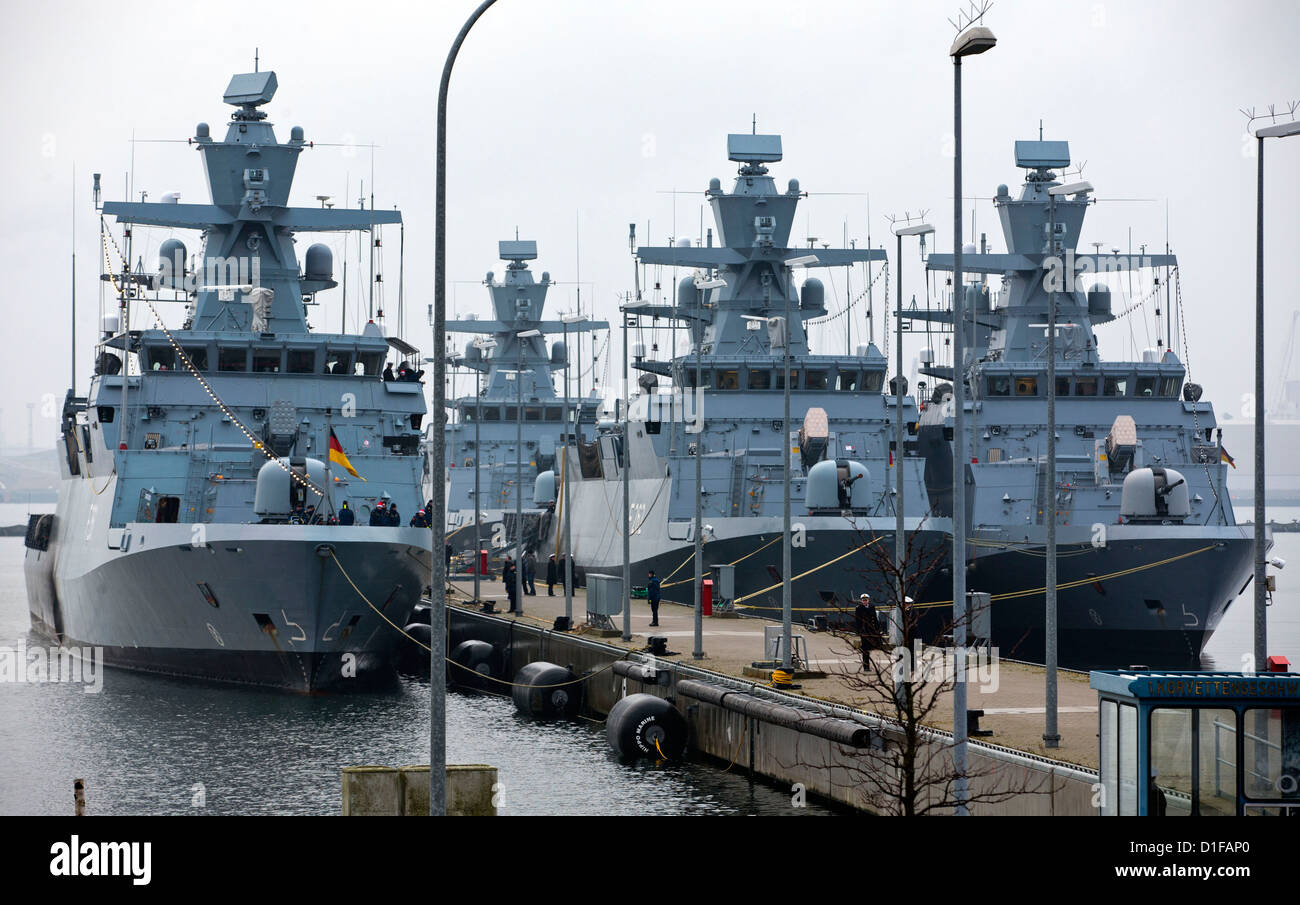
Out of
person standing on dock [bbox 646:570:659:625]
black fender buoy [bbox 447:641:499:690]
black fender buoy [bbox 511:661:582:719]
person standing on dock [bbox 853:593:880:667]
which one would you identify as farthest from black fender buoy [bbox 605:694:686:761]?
black fender buoy [bbox 447:641:499:690]

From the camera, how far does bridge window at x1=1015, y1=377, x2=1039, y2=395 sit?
52.5 m

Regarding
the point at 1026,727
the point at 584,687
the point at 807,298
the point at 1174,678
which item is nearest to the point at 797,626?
the point at 584,687

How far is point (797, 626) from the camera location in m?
38.1

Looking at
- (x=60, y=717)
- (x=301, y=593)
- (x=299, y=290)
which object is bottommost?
(x=60, y=717)

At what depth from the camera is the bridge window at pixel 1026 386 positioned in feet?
172

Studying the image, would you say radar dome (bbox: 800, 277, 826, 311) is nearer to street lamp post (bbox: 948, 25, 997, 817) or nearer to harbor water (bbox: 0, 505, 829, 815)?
harbor water (bbox: 0, 505, 829, 815)

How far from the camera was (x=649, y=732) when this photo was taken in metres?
30.4

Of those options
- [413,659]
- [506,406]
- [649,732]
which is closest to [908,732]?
[649,732]

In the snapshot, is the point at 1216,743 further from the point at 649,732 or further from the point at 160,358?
the point at 160,358

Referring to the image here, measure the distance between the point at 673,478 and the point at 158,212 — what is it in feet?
54.4

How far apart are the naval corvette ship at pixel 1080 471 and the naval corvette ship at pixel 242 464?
15882 mm

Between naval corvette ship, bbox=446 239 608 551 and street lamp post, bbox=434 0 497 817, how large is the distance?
59793 millimetres

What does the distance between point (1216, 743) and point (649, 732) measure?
684 inches
